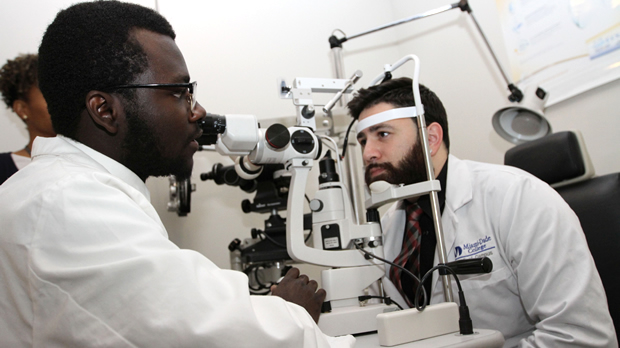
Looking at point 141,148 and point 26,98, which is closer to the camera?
point 141,148

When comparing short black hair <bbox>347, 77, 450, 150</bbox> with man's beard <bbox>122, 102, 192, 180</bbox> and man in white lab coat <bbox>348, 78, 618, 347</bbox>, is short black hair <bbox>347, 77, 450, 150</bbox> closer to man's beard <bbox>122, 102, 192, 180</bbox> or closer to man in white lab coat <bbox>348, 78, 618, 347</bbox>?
man in white lab coat <bbox>348, 78, 618, 347</bbox>

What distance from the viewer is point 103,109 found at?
828 millimetres

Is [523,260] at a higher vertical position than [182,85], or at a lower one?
lower

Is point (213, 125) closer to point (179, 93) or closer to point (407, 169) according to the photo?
point (179, 93)

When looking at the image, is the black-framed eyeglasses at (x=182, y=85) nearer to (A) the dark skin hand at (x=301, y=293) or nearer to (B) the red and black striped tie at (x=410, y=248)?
(A) the dark skin hand at (x=301, y=293)

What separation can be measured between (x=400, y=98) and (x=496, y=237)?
1.87ft

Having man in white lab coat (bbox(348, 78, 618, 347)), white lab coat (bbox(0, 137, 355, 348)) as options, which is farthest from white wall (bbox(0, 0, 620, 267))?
white lab coat (bbox(0, 137, 355, 348))

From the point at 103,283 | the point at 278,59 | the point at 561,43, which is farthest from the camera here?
the point at 278,59

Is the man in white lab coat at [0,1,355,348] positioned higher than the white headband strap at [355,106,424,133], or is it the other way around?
the white headband strap at [355,106,424,133]

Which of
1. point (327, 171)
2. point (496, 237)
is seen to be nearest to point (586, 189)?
point (496, 237)

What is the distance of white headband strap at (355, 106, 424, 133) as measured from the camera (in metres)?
1.29

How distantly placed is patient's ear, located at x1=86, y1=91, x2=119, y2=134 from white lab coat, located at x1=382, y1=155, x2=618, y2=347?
0.95 meters

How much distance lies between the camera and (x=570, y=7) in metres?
1.82

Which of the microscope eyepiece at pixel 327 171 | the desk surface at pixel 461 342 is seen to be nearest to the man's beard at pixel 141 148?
the microscope eyepiece at pixel 327 171
